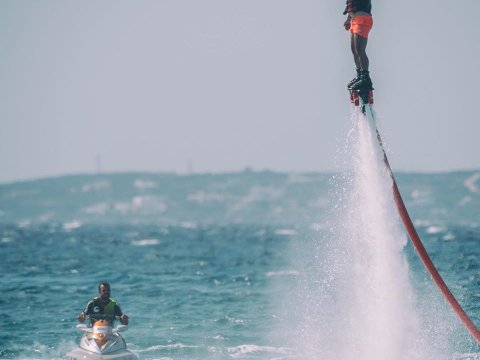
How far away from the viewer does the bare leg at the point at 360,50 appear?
21.2m

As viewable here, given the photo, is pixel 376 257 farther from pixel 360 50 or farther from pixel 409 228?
pixel 360 50

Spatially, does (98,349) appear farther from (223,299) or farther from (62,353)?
(223,299)

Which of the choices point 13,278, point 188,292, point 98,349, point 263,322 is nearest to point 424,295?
point 263,322

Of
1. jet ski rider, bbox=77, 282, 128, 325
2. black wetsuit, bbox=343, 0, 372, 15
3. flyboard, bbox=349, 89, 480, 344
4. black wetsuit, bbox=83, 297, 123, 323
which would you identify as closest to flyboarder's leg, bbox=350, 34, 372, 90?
flyboard, bbox=349, 89, 480, 344

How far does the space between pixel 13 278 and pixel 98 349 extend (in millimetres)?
32455

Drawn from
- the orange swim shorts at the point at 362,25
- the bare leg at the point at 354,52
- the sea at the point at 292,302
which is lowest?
the sea at the point at 292,302

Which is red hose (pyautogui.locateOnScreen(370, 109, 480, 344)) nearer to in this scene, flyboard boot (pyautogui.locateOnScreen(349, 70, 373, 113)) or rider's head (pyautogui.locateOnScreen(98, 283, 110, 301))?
flyboard boot (pyautogui.locateOnScreen(349, 70, 373, 113))

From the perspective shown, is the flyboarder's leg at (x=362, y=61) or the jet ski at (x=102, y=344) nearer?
the flyboarder's leg at (x=362, y=61)

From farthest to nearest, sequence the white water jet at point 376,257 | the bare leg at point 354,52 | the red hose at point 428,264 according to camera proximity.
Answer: the white water jet at point 376,257, the red hose at point 428,264, the bare leg at point 354,52

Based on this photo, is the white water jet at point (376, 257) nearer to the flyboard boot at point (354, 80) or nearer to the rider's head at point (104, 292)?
the flyboard boot at point (354, 80)

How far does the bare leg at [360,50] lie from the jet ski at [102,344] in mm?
9231

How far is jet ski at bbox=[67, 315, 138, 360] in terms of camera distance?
24000mm

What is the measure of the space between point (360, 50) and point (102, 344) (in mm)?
9869

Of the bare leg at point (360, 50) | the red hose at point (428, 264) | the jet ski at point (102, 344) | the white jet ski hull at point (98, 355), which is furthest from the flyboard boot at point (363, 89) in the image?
the white jet ski hull at point (98, 355)
